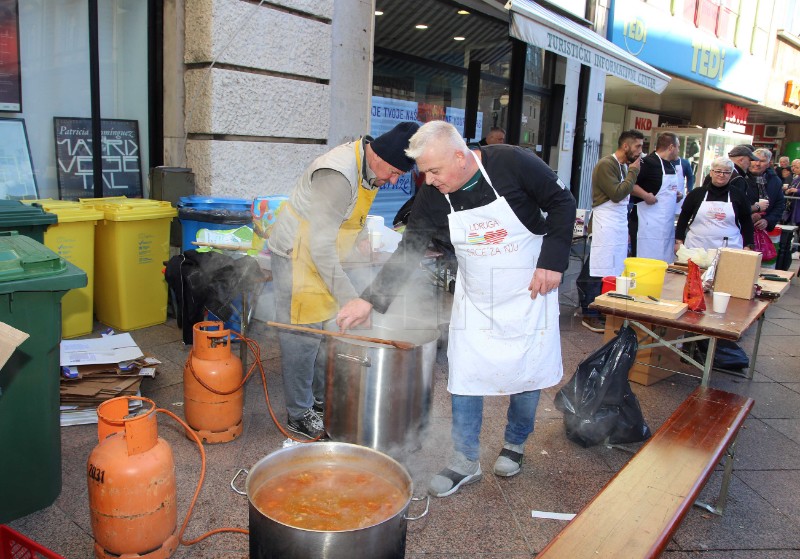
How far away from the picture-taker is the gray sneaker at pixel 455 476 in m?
3.09

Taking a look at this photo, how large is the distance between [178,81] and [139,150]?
0.81 meters

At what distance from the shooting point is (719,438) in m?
2.94

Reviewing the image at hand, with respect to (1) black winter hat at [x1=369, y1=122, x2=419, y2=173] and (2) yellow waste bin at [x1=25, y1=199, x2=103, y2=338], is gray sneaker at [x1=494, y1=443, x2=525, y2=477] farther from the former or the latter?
(2) yellow waste bin at [x1=25, y1=199, x2=103, y2=338]

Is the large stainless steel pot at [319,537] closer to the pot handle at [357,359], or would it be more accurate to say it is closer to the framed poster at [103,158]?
the pot handle at [357,359]

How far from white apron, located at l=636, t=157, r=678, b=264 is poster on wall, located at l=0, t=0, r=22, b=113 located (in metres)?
6.13

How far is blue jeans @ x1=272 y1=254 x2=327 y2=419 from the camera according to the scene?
11.5ft

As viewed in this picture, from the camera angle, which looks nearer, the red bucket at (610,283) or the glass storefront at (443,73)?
the red bucket at (610,283)

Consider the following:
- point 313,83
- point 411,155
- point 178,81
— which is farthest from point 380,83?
point 411,155

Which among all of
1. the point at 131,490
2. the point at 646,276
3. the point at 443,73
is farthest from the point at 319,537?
the point at 443,73

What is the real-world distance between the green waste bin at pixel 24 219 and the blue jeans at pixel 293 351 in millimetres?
1326

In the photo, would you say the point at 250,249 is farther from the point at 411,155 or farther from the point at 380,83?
the point at 380,83

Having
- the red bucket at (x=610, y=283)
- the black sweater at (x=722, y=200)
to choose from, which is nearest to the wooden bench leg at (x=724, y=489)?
the red bucket at (x=610, y=283)

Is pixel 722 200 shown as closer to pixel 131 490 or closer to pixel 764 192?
pixel 764 192

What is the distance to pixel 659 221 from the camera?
6.84m
